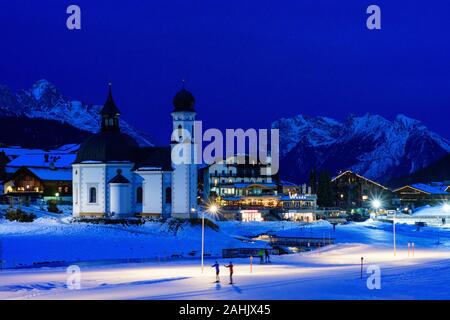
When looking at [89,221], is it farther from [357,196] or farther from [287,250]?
[357,196]

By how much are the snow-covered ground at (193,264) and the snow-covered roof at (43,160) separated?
35.4 meters

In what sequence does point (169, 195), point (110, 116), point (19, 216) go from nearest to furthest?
1. point (19, 216)
2. point (169, 195)
3. point (110, 116)

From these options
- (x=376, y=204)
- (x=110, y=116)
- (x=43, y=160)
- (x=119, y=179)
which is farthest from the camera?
(x=376, y=204)

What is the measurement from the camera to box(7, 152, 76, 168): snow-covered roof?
126569mm

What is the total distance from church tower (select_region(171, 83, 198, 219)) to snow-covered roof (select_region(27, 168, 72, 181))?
31.6 metres

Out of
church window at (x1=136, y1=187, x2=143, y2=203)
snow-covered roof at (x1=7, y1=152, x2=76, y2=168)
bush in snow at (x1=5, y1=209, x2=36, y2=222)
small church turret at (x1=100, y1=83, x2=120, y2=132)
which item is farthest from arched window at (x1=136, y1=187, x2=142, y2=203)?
snow-covered roof at (x1=7, y1=152, x2=76, y2=168)

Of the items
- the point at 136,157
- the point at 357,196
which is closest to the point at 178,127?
the point at 136,157

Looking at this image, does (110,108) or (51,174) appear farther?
(51,174)

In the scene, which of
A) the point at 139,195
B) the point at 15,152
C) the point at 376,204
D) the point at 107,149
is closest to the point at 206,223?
the point at 139,195

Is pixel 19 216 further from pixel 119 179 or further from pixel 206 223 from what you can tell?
pixel 206 223

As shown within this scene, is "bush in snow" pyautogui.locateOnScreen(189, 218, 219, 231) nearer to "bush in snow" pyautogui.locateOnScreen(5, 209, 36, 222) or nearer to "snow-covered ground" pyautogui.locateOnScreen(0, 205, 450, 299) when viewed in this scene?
"snow-covered ground" pyautogui.locateOnScreen(0, 205, 450, 299)

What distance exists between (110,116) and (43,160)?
135 feet

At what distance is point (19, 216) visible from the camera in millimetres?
82500
